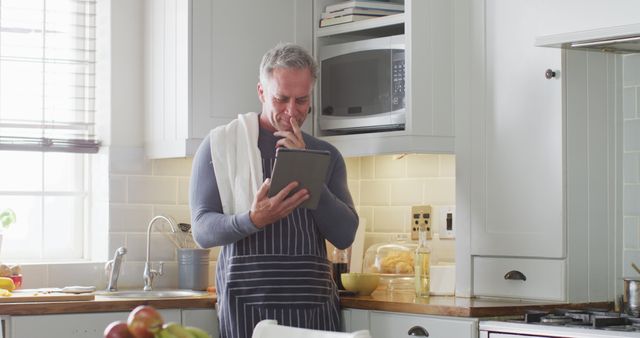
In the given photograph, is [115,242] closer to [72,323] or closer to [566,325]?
[72,323]

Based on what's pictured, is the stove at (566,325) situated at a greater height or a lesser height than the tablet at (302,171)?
lesser

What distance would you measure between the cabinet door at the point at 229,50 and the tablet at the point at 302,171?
0.90 meters

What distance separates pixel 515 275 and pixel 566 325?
1.67 ft

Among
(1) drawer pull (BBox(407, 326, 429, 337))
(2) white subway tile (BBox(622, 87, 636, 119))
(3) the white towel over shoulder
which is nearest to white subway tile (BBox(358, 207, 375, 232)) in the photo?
(1) drawer pull (BBox(407, 326, 429, 337))

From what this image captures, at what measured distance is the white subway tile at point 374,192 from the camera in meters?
4.70

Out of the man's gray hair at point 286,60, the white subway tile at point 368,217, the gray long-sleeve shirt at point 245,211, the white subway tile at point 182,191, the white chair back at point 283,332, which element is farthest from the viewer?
the white subway tile at point 368,217

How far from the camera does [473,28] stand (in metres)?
4.10

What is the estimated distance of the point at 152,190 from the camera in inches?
179

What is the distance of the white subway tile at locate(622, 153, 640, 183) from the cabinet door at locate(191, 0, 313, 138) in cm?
140

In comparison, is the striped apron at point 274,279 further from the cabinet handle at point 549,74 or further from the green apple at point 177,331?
the green apple at point 177,331

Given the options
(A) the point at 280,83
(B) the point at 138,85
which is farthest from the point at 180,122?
(A) the point at 280,83

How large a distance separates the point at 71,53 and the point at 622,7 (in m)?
2.21

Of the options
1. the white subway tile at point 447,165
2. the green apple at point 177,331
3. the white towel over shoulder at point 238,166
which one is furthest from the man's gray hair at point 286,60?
the green apple at point 177,331

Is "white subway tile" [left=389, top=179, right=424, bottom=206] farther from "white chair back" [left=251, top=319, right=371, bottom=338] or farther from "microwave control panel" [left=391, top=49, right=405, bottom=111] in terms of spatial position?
"white chair back" [left=251, top=319, right=371, bottom=338]
